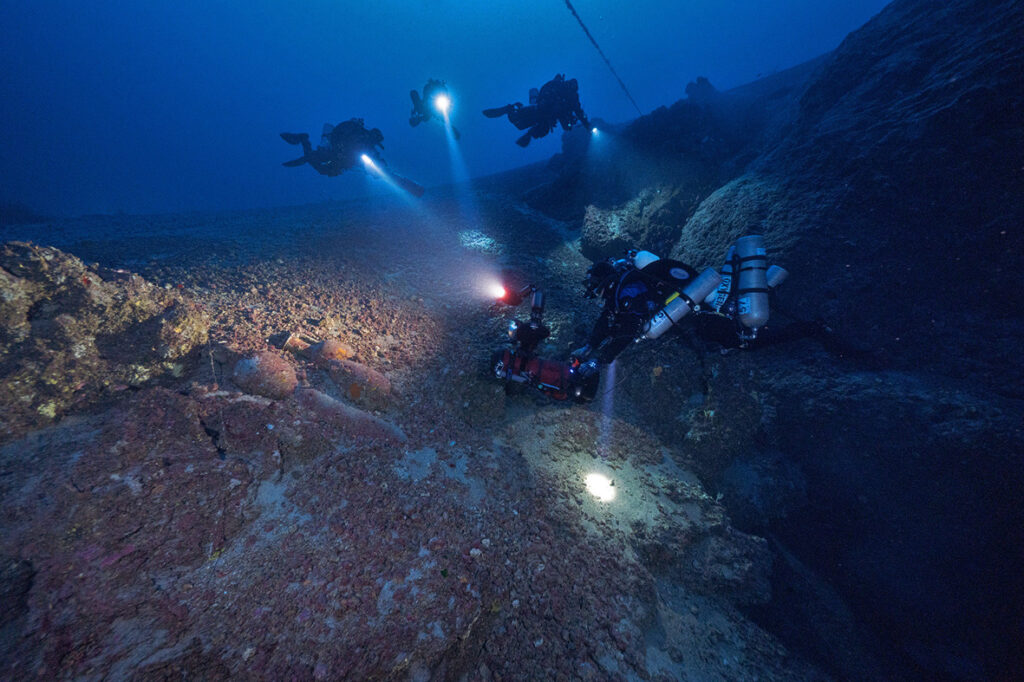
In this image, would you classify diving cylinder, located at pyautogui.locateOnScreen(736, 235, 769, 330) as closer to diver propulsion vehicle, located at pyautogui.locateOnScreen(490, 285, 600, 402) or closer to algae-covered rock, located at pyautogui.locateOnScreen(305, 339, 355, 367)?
diver propulsion vehicle, located at pyautogui.locateOnScreen(490, 285, 600, 402)

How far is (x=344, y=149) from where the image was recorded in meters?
18.5

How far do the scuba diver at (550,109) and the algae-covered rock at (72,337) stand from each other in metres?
16.7

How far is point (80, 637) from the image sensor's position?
2.20 metres

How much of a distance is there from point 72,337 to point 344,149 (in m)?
18.3

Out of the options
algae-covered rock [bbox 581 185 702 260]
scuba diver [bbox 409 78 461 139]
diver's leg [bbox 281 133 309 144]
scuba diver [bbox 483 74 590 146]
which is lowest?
algae-covered rock [bbox 581 185 702 260]

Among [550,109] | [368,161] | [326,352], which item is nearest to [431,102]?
[368,161]

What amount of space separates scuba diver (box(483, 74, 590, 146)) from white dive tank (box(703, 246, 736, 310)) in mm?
14221

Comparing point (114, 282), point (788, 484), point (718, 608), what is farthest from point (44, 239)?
point (788, 484)

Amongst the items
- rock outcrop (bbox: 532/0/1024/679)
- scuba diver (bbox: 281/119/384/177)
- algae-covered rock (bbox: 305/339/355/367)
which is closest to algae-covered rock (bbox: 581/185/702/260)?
rock outcrop (bbox: 532/0/1024/679)

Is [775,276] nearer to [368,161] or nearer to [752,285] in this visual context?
[752,285]

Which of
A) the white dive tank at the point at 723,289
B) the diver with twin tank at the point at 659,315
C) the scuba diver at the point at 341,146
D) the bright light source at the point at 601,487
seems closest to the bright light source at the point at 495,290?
the diver with twin tank at the point at 659,315

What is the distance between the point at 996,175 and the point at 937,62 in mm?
3965

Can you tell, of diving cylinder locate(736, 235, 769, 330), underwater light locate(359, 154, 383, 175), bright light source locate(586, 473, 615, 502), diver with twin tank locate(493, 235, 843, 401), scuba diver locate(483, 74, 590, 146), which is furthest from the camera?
underwater light locate(359, 154, 383, 175)

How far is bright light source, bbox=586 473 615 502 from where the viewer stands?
15.3ft
